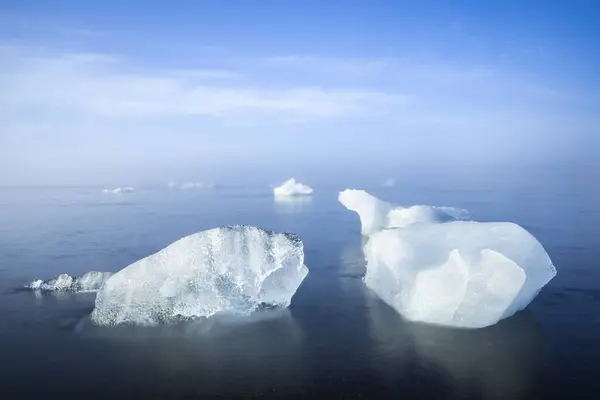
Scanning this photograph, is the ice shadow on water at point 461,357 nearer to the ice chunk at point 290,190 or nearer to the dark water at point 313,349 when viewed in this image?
the dark water at point 313,349

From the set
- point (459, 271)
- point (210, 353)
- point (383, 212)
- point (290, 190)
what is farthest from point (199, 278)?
point (290, 190)

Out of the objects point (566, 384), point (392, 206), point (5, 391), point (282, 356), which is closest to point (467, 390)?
point (566, 384)

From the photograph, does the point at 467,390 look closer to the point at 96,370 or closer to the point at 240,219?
the point at 96,370

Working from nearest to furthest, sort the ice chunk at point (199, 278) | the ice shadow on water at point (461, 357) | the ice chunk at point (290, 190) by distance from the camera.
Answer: the ice shadow on water at point (461, 357) < the ice chunk at point (199, 278) < the ice chunk at point (290, 190)

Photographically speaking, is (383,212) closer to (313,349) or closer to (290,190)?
(313,349)

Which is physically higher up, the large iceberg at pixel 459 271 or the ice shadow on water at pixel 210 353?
the large iceberg at pixel 459 271

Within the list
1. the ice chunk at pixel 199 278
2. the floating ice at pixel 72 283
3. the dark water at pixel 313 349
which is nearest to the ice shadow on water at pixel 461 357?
the dark water at pixel 313 349
